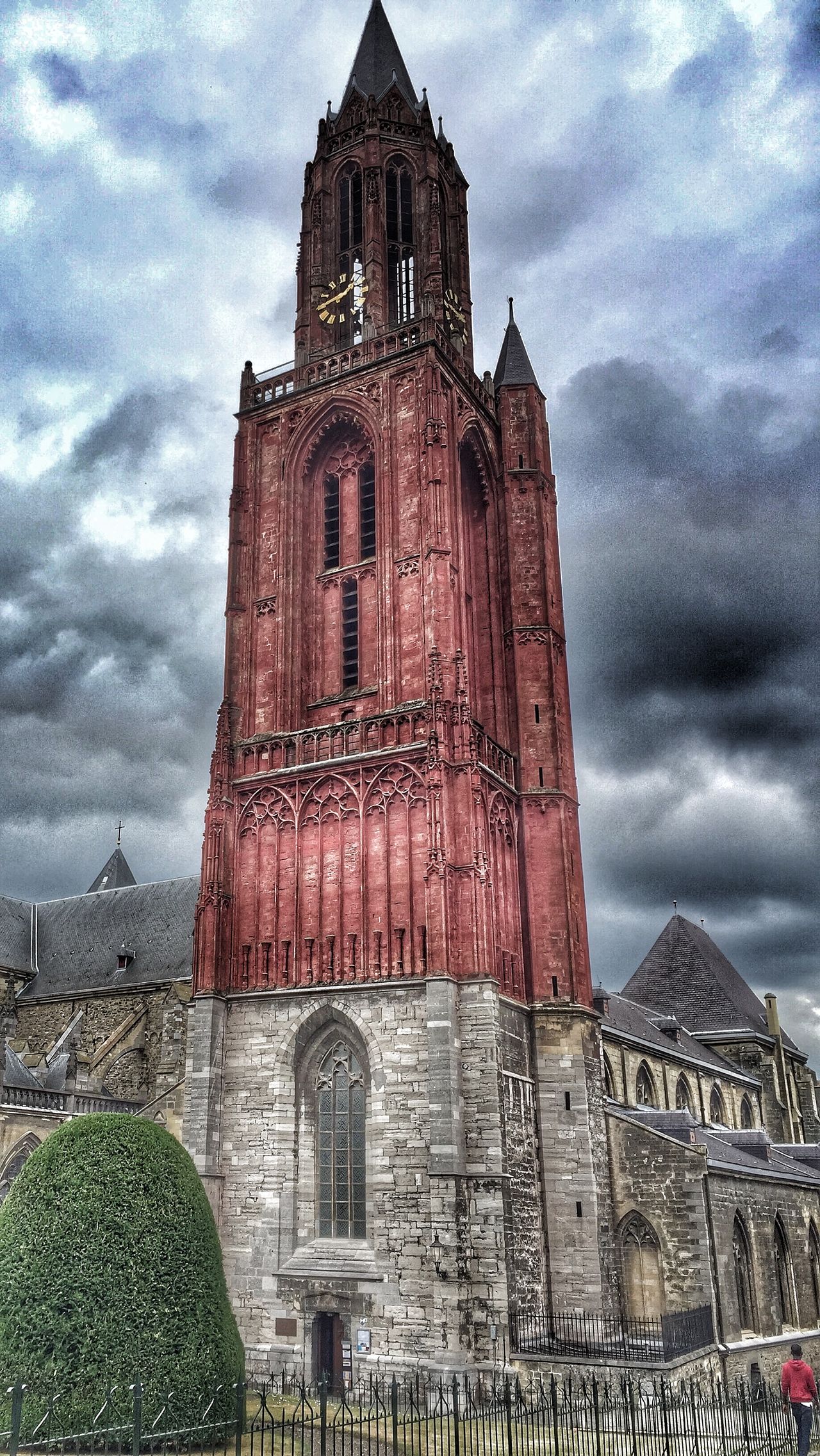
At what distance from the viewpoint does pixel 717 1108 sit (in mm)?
44062

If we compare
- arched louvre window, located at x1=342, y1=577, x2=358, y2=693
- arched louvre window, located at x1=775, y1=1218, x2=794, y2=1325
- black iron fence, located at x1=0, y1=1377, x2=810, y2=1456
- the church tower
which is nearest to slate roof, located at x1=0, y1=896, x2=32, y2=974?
the church tower

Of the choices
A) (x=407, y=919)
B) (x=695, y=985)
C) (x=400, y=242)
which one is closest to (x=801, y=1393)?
(x=407, y=919)

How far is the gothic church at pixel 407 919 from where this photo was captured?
2392cm

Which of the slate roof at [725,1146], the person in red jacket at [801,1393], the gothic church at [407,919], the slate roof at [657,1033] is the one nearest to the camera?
the person in red jacket at [801,1393]

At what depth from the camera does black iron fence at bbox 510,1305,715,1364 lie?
22078mm

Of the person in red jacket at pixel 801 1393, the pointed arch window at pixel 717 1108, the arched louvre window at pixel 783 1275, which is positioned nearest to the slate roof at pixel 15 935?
the pointed arch window at pixel 717 1108

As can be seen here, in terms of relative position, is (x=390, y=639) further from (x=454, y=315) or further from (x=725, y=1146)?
(x=725, y=1146)

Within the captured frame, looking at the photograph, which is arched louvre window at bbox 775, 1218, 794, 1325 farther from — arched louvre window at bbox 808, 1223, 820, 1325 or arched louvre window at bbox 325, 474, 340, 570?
arched louvre window at bbox 325, 474, 340, 570

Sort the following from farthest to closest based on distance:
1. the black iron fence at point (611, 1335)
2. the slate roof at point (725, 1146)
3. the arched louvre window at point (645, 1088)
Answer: the arched louvre window at point (645, 1088) < the slate roof at point (725, 1146) < the black iron fence at point (611, 1335)

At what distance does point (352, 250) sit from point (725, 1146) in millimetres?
29718

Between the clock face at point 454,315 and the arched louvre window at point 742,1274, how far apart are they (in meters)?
26.7

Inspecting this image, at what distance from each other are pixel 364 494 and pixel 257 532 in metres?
3.35

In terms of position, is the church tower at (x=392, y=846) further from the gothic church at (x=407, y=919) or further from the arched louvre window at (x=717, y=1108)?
the arched louvre window at (x=717, y=1108)

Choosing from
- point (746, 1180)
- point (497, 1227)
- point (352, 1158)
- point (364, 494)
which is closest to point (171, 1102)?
point (352, 1158)
